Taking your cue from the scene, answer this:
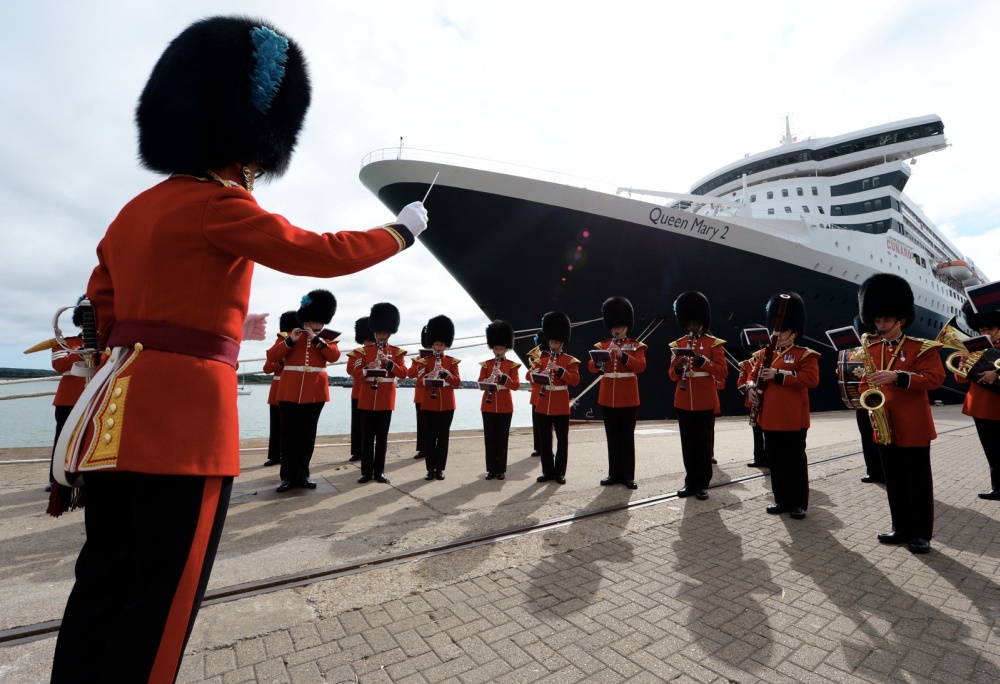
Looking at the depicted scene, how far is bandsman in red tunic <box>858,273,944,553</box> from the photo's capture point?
3432 mm

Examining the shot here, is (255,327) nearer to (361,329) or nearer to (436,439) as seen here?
(436,439)

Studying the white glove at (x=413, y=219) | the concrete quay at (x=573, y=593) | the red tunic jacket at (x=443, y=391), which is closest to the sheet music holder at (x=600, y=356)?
the concrete quay at (x=573, y=593)

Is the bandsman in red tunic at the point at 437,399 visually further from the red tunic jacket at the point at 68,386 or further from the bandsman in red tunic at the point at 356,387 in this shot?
the red tunic jacket at the point at 68,386

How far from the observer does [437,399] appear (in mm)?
6117

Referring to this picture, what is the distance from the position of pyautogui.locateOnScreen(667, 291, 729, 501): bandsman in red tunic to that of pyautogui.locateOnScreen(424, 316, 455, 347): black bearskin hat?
126 inches

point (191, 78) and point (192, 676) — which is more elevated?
point (191, 78)

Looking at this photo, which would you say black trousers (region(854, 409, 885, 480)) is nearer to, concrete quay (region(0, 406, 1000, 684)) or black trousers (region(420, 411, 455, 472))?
concrete quay (region(0, 406, 1000, 684))

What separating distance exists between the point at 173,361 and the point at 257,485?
4.34 m

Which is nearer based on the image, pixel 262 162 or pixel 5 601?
pixel 262 162

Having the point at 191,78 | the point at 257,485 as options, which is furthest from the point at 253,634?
the point at 257,485

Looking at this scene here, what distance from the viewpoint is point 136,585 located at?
1318 millimetres

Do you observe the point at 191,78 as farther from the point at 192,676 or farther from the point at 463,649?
the point at 463,649

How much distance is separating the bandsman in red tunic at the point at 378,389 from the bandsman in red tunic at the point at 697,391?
3.11 m

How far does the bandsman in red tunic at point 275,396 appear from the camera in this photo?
5.64 m
